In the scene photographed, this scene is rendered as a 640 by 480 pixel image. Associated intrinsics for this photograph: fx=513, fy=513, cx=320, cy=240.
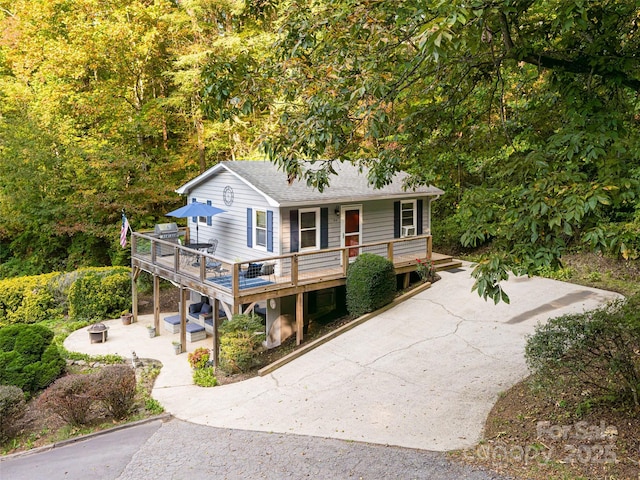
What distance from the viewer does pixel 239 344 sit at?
37.2ft

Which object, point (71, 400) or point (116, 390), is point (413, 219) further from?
point (71, 400)

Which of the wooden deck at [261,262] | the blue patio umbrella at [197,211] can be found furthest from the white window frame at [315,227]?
the blue patio umbrella at [197,211]

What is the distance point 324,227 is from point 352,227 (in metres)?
1.07

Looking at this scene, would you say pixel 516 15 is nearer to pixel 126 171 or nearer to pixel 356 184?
pixel 356 184

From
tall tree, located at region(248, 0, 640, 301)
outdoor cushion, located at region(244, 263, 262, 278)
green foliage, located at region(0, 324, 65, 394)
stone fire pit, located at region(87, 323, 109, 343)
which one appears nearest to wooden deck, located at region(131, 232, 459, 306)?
outdoor cushion, located at region(244, 263, 262, 278)

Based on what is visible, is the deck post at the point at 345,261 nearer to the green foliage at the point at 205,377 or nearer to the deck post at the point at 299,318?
the deck post at the point at 299,318

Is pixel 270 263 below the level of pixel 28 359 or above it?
above

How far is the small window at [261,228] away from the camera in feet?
45.8

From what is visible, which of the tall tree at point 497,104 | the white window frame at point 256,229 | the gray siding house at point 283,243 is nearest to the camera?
the tall tree at point 497,104

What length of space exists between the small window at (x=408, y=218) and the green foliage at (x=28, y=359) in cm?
1015

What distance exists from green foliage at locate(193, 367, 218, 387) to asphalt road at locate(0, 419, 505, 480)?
248 centimetres

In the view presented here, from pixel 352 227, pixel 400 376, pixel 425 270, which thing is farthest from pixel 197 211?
pixel 400 376

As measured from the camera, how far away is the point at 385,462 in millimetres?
6738

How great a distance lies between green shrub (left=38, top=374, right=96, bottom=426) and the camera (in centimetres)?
898
